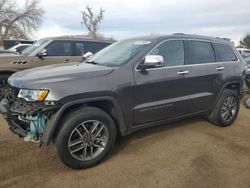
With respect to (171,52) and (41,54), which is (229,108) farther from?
(41,54)

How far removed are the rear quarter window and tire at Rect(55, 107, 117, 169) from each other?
2757 millimetres

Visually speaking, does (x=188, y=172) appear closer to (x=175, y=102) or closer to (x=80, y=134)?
(x=175, y=102)

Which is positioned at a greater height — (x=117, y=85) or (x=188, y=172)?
(x=117, y=85)

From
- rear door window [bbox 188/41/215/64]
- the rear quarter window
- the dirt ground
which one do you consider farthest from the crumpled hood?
the rear quarter window

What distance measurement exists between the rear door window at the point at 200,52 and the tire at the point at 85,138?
6.58 feet

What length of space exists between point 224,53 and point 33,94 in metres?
3.84

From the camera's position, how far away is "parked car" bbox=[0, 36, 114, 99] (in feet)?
20.4

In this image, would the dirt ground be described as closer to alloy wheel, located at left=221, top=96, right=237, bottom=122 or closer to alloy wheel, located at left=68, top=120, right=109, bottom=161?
alloy wheel, located at left=68, top=120, right=109, bottom=161

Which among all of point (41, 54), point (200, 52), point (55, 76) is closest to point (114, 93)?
point (55, 76)

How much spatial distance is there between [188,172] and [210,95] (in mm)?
1888

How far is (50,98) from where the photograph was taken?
3035mm

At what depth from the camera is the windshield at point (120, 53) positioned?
3.88 meters

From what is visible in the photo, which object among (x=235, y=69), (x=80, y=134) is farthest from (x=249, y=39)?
(x=80, y=134)

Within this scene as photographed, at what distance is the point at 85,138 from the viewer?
340cm
